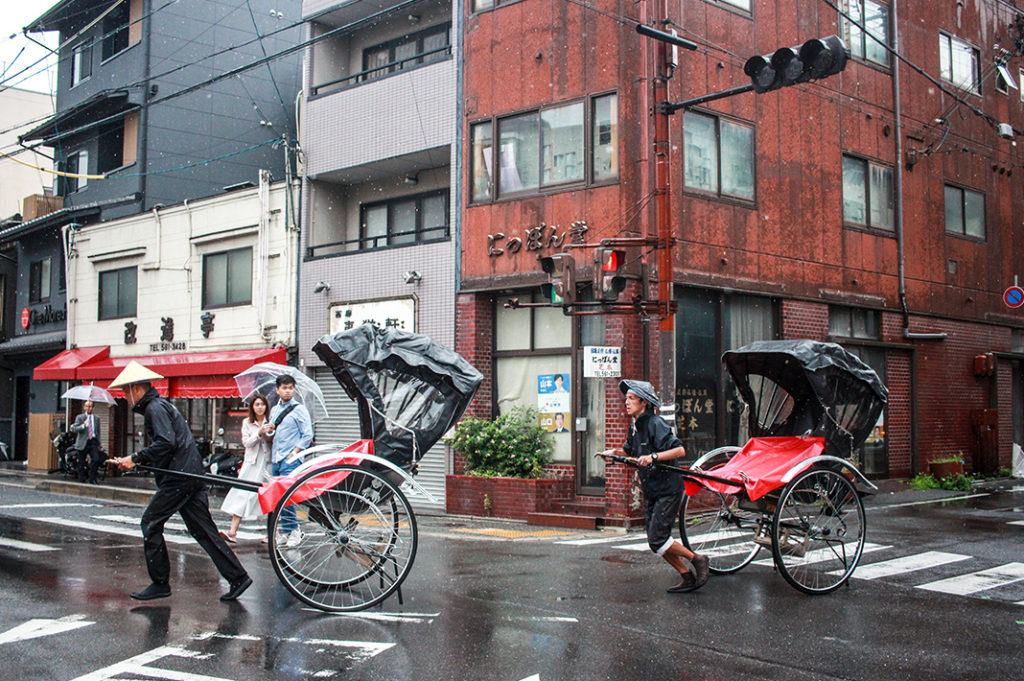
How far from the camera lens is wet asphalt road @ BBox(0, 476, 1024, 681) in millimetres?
6156

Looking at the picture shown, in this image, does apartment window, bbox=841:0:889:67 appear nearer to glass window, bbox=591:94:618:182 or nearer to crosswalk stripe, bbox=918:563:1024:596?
glass window, bbox=591:94:618:182

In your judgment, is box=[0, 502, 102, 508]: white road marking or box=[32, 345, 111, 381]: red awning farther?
box=[32, 345, 111, 381]: red awning

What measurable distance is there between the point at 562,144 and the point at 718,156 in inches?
109

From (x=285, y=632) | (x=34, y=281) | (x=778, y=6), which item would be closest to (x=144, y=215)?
(x=34, y=281)

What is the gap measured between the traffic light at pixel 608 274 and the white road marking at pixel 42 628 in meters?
8.12

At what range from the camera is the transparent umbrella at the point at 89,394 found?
68.8 ft

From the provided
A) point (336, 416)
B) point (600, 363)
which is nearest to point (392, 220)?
point (336, 416)

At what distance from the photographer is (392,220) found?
2080cm

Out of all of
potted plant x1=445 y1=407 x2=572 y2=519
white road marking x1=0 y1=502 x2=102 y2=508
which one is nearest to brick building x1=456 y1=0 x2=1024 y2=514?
potted plant x1=445 y1=407 x2=572 y2=519

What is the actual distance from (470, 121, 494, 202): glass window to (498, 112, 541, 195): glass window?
0.29 m

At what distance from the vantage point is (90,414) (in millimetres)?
22422

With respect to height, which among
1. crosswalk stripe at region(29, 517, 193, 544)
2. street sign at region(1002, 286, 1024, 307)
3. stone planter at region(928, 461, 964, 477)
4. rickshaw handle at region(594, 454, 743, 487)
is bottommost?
crosswalk stripe at region(29, 517, 193, 544)

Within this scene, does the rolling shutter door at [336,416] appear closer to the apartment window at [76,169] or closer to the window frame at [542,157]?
the window frame at [542,157]

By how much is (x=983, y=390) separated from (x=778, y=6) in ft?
34.2
